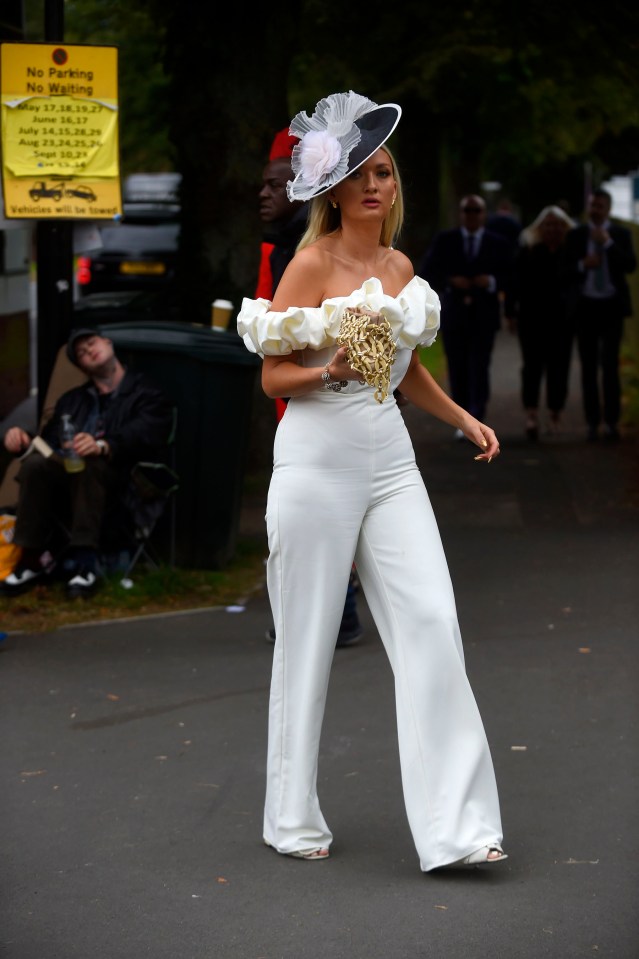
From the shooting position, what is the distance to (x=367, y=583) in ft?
14.9

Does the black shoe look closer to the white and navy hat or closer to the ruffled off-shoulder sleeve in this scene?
the ruffled off-shoulder sleeve

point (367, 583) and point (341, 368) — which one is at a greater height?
point (341, 368)

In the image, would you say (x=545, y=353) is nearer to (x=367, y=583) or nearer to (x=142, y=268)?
(x=367, y=583)

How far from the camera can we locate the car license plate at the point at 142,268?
23656 millimetres

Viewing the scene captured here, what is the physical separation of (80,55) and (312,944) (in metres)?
5.39

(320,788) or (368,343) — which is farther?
(320,788)

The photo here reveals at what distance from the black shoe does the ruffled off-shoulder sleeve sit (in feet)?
11.7

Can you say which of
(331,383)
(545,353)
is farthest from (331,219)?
(545,353)

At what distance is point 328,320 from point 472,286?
8.77 metres

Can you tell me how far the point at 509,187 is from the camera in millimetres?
38656

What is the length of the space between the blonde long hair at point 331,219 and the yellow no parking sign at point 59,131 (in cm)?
379

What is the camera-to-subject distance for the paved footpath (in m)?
4.10

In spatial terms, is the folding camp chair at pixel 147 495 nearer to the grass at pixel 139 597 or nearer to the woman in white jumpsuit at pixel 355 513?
the grass at pixel 139 597

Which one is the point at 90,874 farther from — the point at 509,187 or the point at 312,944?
the point at 509,187
